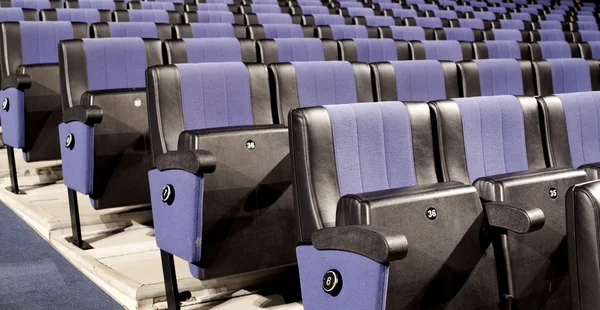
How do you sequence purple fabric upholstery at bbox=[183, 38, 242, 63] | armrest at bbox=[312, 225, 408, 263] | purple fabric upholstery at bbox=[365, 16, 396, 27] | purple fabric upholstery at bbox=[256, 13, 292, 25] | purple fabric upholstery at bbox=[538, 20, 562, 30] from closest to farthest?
armrest at bbox=[312, 225, 408, 263]
purple fabric upholstery at bbox=[183, 38, 242, 63]
purple fabric upholstery at bbox=[256, 13, 292, 25]
purple fabric upholstery at bbox=[365, 16, 396, 27]
purple fabric upholstery at bbox=[538, 20, 562, 30]

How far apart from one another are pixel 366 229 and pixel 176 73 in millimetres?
194

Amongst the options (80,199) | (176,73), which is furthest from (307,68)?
(80,199)

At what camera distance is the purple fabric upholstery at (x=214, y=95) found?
1.35 feet

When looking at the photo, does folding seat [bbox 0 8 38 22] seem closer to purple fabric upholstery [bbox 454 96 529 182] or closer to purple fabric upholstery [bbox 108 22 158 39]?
purple fabric upholstery [bbox 108 22 158 39]

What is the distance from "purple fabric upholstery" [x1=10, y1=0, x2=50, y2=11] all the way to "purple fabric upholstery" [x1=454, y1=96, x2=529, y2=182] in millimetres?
659

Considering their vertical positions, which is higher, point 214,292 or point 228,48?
point 228,48

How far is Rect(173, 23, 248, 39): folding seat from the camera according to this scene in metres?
0.70

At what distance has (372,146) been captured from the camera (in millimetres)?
335

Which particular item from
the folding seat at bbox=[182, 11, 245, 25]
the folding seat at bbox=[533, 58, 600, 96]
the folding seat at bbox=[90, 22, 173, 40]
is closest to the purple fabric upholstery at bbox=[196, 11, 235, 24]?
the folding seat at bbox=[182, 11, 245, 25]

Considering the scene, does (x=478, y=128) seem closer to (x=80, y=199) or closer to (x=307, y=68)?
(x=307, y=68)

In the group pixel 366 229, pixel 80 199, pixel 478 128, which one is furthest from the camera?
pixel 80 199

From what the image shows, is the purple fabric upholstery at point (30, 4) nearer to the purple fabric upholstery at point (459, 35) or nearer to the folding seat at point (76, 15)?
the folding seat at point (76, 15)

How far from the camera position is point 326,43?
0.65 metres

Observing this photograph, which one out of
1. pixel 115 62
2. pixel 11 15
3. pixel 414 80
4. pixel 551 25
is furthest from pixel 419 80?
pixel 551 25
